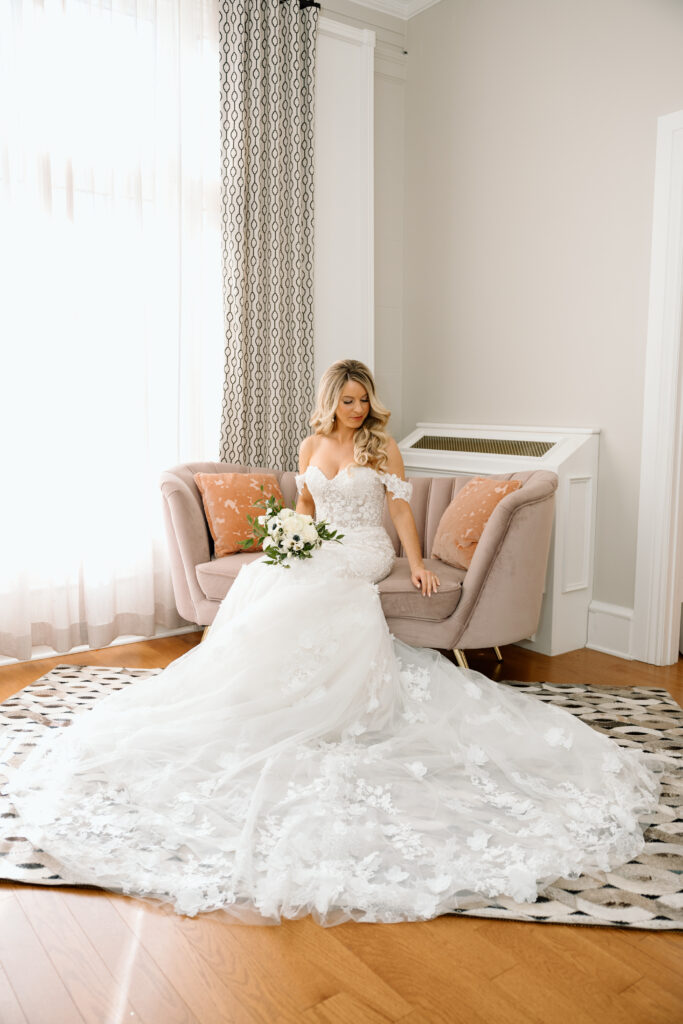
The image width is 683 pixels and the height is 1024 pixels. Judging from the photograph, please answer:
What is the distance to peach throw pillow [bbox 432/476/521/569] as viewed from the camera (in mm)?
3804

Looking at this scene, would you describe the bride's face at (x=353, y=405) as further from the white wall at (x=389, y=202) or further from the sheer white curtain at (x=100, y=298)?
the white wall at (x=389, y=202)

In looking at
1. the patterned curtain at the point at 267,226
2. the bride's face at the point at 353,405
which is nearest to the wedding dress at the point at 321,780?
the bride's face at the point at 353,405

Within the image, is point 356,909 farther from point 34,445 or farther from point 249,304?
point 249,304

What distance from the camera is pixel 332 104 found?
5.07 meters

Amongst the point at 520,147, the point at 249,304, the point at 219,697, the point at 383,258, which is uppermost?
the point at 520,147

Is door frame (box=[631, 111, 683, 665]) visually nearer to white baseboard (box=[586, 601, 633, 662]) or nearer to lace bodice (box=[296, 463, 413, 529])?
white baseboard (box=[586, 601, 633, 662])

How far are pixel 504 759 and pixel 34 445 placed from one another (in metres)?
2.75

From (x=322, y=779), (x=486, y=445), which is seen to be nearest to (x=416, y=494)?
(x=486, y=445)

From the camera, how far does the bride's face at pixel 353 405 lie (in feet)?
11.4

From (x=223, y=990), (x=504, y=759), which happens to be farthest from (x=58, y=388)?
(x=223, y=990)

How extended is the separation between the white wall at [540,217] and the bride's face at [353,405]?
1.47 meters

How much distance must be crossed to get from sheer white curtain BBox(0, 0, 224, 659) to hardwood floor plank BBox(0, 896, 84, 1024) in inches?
86.5

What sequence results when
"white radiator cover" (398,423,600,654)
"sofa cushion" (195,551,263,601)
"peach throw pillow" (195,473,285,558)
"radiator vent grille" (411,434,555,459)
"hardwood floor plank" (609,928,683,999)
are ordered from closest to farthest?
1. "hardwood floor plank" (609,928,683,999)
2. "sofa cushion" (195,551,263,601)
3. "peach throw pillow" (195,473,285,558)
4. "white radiator cover" (398,423,600,654)
5. "radiator vent grille" (411,434,555,459)

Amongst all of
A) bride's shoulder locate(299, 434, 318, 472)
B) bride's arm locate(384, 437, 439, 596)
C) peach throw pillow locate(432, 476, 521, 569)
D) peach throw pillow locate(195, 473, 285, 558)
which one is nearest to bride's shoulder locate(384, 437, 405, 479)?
bride's arm locate(384, 437, 439, 596)
